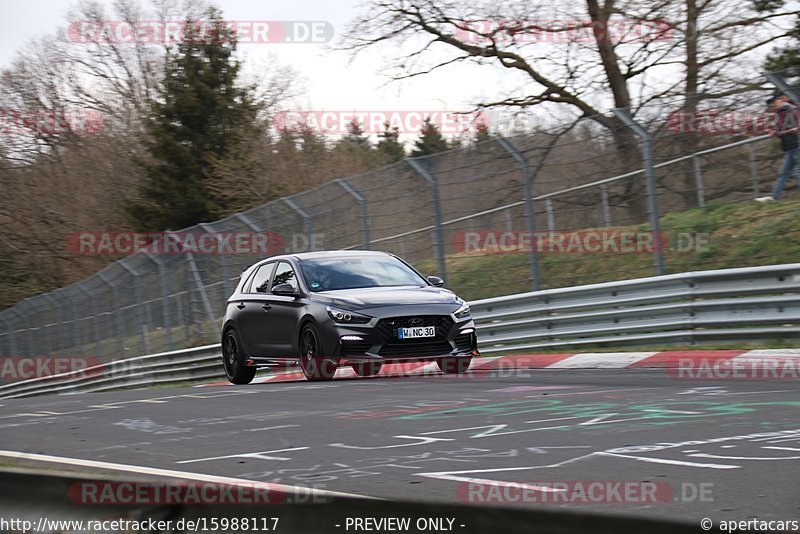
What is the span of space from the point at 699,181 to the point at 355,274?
4476 millimetres

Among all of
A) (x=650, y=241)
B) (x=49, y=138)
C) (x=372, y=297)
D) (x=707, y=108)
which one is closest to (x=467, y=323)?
(x=372, y=297)

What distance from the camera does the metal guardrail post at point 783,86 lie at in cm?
1318

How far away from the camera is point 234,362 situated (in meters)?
15.3

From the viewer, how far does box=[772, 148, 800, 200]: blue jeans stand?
13102mm

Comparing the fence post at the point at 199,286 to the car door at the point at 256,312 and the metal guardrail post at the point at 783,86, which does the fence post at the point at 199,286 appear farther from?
the metal guardrail post at the point at 783,86

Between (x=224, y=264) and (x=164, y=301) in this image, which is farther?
(x=164, y=301)

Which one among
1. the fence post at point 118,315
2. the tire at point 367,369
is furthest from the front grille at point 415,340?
the fence post at point 118,315

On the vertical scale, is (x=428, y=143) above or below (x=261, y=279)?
above

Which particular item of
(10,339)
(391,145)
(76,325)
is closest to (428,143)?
(391,145)

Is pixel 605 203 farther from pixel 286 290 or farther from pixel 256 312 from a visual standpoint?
pixel 256 312

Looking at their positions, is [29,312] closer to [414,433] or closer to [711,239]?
[711,239]

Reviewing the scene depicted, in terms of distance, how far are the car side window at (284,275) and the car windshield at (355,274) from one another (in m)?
0.16

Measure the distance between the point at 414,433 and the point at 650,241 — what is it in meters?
7.50

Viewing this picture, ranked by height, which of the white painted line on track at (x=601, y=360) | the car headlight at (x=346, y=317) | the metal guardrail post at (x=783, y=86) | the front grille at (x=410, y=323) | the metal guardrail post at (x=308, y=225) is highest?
the metal guardrail post at (x=783, y=86)
